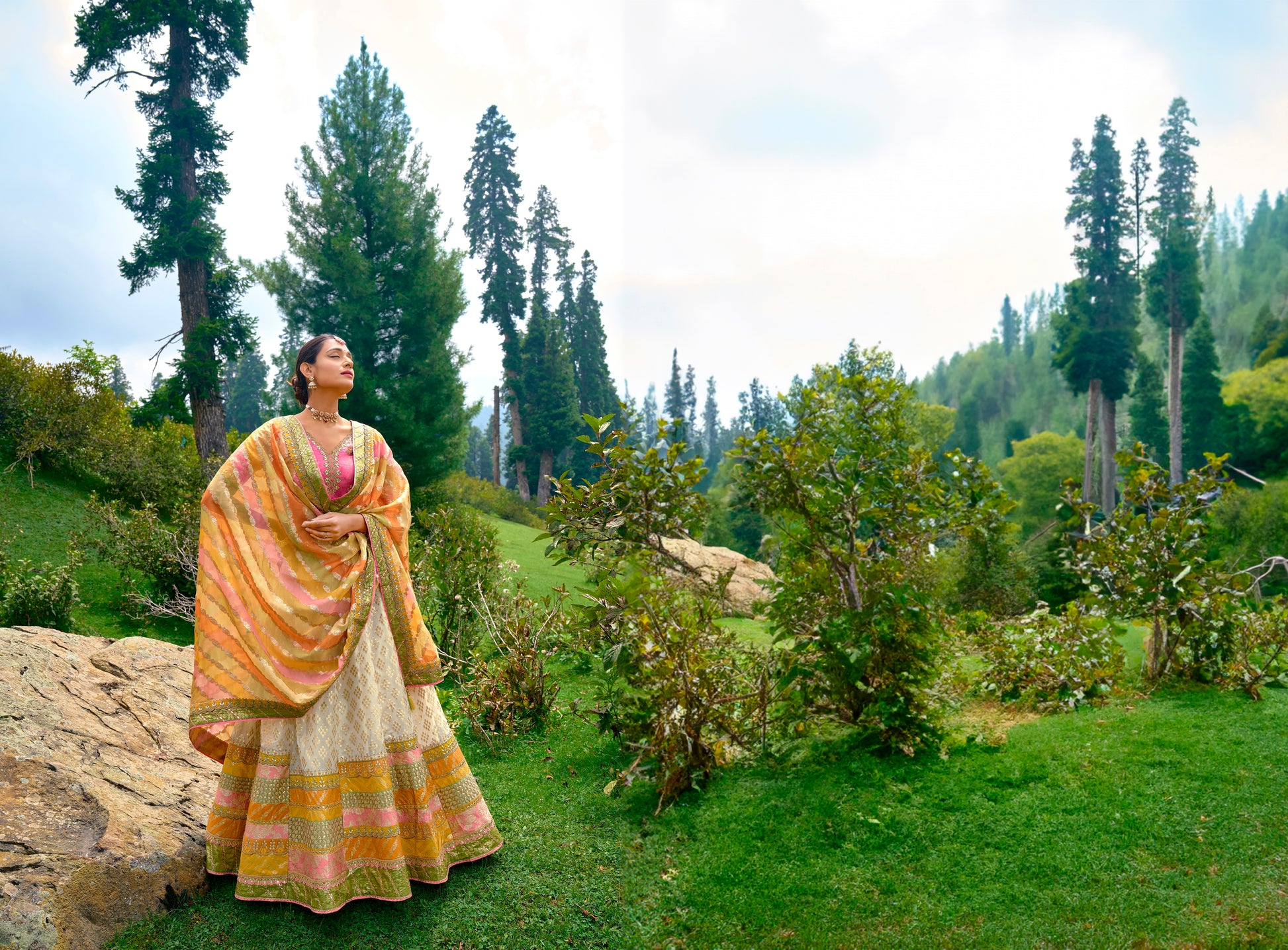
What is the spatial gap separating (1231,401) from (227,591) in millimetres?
38921

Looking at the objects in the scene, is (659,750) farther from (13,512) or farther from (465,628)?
(13,512)

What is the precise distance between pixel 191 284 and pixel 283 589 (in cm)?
1287

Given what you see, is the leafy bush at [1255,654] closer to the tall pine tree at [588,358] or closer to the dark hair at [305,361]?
the dark hair at [305,361]

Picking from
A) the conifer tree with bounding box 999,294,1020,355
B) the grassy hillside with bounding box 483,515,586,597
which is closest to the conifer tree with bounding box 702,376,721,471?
the conifer tree with bounding box 999,294,1020,355

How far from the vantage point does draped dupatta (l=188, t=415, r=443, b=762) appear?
11.6 feet

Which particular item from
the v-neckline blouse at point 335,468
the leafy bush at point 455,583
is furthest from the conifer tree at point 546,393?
the v-neckline blouse at point 335,468

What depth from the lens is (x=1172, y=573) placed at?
5.64m

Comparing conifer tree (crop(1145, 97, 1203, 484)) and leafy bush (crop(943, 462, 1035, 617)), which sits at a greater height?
conifer tree (crop(1145, 97, 1203, 484))

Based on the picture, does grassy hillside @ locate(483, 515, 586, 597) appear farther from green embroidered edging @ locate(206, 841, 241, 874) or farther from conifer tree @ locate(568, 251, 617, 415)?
conifer tree @ locate(568, 251, 617, 415)

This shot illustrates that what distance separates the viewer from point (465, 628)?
26.2 ft

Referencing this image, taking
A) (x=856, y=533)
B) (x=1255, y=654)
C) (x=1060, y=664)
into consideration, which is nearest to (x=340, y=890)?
(x=856, y=533)

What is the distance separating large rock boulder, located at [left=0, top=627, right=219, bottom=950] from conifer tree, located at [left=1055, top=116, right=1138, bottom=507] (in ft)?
89.6

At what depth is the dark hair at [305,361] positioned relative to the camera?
3.97 m

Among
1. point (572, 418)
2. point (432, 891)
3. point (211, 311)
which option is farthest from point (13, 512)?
point (572, 418)
